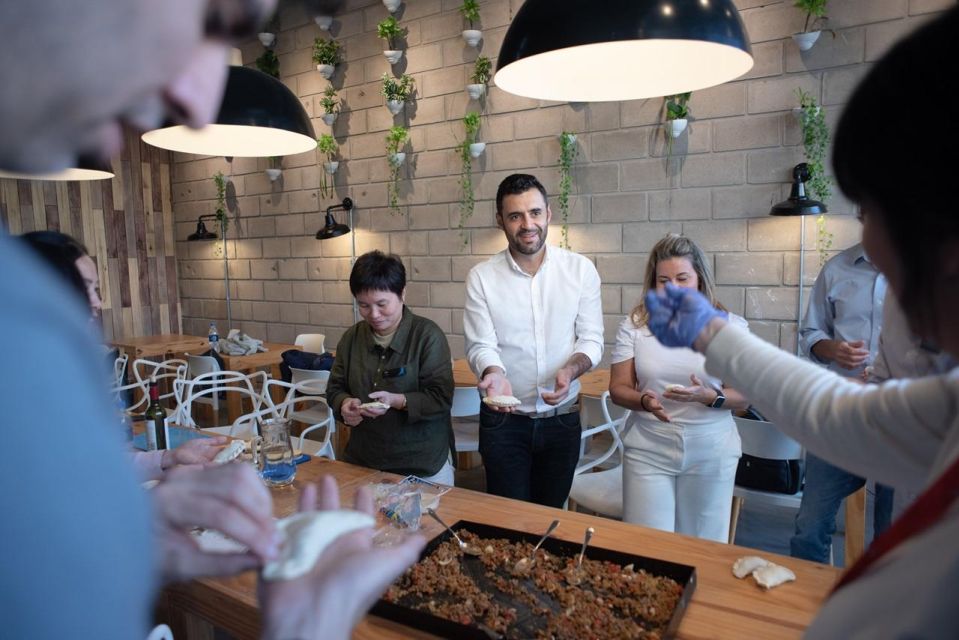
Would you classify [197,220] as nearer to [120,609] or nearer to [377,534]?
[377,534]

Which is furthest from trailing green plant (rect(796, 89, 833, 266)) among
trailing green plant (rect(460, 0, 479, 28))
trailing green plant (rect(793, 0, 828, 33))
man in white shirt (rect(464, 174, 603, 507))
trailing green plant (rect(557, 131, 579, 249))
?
trailing green plant (rect(460, 0, 479, 28))

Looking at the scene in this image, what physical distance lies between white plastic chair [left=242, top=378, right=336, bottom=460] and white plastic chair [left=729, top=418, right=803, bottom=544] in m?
1.80

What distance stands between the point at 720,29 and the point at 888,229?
0.84 meters

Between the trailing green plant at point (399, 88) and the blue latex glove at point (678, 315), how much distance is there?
14.5 ft

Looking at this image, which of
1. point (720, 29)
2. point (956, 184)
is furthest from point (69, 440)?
point (720, 29)

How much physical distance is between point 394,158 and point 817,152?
314 cm

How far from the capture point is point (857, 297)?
8.72 ft

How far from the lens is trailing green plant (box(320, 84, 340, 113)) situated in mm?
5469

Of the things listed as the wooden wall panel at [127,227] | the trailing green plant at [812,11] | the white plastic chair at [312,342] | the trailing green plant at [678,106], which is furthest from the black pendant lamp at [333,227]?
the trailing green plant at [812,11]

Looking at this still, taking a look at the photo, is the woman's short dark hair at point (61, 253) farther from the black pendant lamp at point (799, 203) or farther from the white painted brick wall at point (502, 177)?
Result: the black pendant lamp at point (799, 203)

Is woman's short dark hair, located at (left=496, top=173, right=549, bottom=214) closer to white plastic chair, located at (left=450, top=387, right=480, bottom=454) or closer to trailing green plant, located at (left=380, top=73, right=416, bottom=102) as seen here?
white plastic chair, located at (left=450, top=387, right=480, bottom=454)

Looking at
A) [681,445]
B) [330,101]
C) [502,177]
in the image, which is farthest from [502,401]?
[330,101]

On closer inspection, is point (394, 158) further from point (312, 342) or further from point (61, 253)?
point (61, 253)

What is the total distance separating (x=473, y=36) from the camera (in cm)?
458
